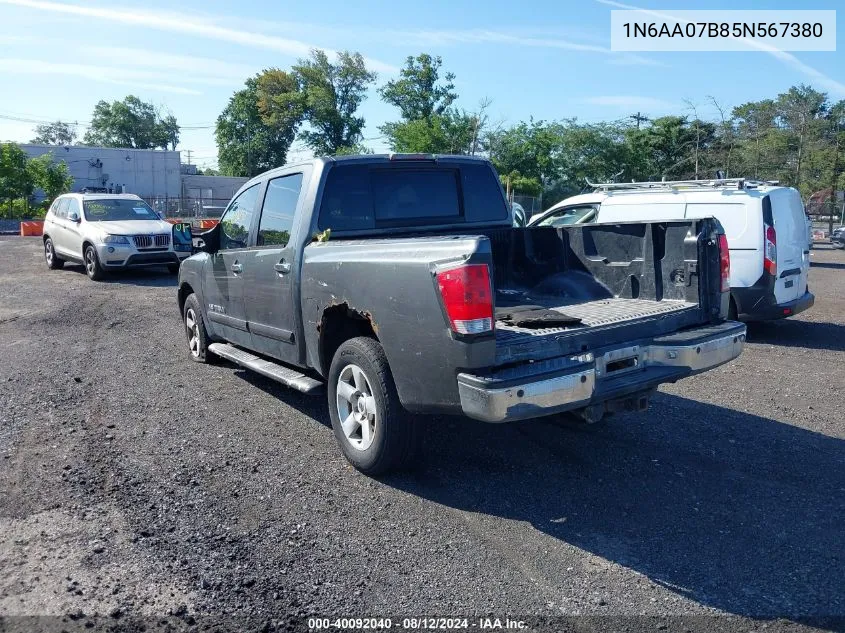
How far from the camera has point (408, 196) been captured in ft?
19.2

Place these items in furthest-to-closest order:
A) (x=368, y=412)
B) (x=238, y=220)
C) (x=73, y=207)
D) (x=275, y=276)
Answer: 1. (x=73, y=207)
2. (x=238, y=220)
3. (x=275, y=276)
4. (x=368, y=412)

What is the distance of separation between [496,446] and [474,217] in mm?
1968

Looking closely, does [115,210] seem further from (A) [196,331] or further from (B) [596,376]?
(B) [596,376]

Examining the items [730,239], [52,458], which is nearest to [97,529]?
[52,458]

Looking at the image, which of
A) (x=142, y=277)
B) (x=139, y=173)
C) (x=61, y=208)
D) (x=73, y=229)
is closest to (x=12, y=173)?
(x=139, y=173)

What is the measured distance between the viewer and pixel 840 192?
123 feet

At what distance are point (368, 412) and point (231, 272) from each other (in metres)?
2.53

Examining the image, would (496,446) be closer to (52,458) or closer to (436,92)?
(52,458)

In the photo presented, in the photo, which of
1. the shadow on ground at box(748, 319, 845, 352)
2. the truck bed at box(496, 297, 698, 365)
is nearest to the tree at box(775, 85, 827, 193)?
the shadow on ground at box(748, 319, 845, 352)

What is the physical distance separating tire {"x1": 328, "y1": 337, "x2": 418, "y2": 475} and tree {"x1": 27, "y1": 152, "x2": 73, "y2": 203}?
41.2 m

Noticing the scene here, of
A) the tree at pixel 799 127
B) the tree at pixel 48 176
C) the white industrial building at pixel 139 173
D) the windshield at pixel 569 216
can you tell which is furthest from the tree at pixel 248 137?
the windshield at pixel 569 216

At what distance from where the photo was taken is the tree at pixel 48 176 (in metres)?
40.2

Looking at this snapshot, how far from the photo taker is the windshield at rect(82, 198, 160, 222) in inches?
631

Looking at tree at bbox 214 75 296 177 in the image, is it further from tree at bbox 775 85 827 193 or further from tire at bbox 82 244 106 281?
tire at bbox 82 244 106 281
